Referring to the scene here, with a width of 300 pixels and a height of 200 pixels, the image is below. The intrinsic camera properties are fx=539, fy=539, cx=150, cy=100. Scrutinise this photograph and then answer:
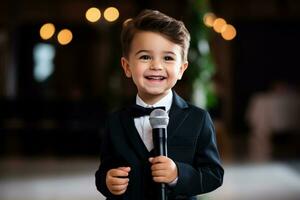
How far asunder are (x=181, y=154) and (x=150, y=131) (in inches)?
3.1

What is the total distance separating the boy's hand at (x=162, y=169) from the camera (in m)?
1.00

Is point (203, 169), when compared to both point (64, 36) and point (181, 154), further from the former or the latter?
point (64, 36)

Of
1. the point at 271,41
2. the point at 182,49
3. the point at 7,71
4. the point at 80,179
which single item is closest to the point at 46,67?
the point at 7,71

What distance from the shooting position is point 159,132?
3.27 feet

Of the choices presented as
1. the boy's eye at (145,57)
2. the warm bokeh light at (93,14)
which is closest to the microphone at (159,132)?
the boy's eye at (145,57)

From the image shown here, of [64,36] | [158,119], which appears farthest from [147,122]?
[64,36]

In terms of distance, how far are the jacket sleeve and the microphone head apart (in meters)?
0.10

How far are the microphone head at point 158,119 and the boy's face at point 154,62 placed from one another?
8 centimetres

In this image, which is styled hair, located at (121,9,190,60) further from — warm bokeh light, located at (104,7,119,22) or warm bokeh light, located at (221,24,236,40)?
warm bokeh light, located at (221,24,236,40)

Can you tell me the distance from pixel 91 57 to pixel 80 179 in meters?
6.51

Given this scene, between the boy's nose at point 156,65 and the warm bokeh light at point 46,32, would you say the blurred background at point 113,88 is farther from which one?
the boy's nose at point 156,65

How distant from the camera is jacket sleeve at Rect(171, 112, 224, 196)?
3.49ft

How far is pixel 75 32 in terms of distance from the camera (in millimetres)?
11234

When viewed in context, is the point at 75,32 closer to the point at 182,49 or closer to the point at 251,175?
the point at 251,175
